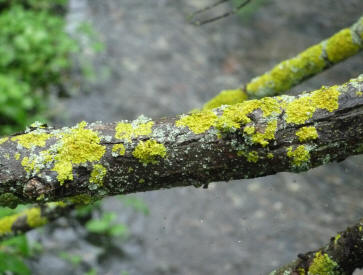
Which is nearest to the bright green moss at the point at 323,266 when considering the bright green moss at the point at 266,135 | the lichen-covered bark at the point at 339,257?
the lichen-covered bark at the point at 339,257

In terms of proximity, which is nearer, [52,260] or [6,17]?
[52,260]

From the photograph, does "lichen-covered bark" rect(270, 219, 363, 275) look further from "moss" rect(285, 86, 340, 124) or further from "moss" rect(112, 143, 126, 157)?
"moss" rect(112, 143, 126, 157)

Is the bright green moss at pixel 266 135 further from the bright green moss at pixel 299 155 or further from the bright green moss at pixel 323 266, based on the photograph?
the bright green moss at pixel 323 266

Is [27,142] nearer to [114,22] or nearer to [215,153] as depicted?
[215,153]

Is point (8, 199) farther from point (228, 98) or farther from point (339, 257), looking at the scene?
point (228, 98)

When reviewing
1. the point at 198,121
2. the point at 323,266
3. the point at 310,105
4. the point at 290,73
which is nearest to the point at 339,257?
the point at 323,266

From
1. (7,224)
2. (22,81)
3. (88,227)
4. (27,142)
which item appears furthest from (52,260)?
(27,142)
